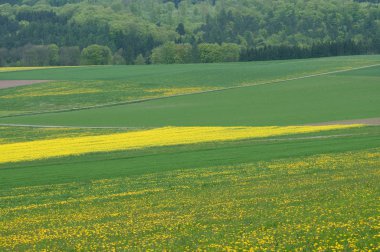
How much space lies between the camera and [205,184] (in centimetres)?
2666

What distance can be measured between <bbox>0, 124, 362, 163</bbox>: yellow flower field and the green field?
1.71 m

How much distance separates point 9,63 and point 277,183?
141817 millimetres

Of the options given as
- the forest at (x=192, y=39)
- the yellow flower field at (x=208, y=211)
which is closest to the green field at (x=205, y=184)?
the yellow flower field at (x=208, y=211)

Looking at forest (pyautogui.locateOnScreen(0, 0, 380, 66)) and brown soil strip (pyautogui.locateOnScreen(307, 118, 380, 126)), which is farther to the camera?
forest (pyautogui.locateOnScreen(0, 0, 380, 66))

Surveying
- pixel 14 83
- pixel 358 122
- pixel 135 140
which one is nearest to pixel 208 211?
pixel 135 140

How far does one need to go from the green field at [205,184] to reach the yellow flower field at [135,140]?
171 centimetres

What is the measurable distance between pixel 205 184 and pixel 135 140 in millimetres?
21588

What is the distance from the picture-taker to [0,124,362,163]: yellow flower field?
43.4m

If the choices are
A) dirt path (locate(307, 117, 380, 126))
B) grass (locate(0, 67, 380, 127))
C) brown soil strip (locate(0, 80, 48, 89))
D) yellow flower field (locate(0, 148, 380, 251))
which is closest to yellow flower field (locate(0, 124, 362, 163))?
dirt path (locate(307, 117, 380, 126))

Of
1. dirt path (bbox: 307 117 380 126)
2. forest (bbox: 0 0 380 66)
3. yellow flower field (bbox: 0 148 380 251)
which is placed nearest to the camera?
yellow flower field (bbox: 0 148 380 251)

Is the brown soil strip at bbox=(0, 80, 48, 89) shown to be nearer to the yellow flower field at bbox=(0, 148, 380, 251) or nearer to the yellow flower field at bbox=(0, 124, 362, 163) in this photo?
the yellow flower field at bbox=(0, 124, 362, 163)

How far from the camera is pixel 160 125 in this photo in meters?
59.1

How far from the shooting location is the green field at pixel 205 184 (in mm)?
16953

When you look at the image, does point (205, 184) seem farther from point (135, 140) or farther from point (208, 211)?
point (135, 140)
